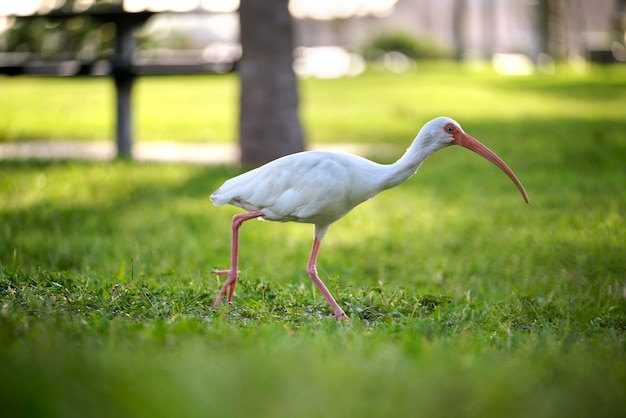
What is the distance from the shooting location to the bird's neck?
5.38m

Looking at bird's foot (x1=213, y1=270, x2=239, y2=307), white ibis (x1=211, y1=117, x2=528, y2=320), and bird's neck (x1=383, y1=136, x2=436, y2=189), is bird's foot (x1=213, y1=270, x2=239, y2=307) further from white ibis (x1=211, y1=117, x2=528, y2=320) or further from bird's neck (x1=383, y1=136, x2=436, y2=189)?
bird's neck (x1=383, y1=136, x2=436, y2=189)

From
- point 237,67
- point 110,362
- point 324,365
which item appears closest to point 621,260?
point 324,365

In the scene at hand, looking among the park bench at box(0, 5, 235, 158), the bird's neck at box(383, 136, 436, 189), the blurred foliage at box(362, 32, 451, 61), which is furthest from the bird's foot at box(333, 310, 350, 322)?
the blurred foliage at box(362, 32, 451, 61)

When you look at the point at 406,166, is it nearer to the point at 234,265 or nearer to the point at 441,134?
Result: the point at 441,134

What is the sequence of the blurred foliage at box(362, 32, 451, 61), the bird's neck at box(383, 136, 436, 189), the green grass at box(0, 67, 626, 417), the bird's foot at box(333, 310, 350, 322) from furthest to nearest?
1. the blurred foliage at box(362, 32, 451, 61)
2. the bird's neck at box(383, 136, 436, 189)
3. the bird's foot at box(333, 310, 350, 322)
4. the green grass at box(0, 67, 626, 417)

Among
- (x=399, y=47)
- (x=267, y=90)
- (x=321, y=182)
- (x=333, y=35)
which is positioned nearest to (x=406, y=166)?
(x=321, y=182)

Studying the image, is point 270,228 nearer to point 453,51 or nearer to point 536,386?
point 536,386

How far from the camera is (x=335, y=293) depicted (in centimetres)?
589

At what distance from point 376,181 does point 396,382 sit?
7.02 feet

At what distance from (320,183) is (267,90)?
21.3 feet

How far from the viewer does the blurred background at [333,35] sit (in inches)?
502

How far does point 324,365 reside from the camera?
3619 mm

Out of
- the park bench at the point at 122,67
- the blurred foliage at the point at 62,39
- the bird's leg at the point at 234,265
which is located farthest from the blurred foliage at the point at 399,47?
the bird's leg at the point at 234,265

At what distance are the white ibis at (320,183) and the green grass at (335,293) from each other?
52cm
